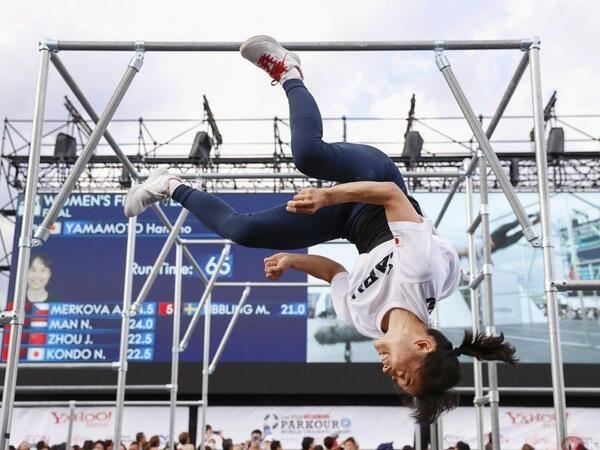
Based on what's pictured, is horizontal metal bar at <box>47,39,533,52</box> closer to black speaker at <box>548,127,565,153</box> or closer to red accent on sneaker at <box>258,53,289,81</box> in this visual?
red accent on sneaker at <box>258,53,289,81</box>

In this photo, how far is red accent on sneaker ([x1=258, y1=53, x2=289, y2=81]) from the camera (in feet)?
10.3

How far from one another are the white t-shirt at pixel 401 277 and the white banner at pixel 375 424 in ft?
31.8

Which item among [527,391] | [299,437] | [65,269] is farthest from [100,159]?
[527,391]

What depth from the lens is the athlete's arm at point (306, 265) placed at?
10.9 feet

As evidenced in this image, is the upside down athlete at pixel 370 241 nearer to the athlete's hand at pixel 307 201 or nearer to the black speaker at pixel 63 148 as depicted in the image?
the athlete's hand at pixel 307 201

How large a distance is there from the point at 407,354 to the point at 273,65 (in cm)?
134

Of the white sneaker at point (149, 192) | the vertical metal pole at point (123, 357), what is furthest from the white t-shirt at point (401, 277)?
the vertical metal pole at point (123, 357)

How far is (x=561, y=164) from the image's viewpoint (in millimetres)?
14609

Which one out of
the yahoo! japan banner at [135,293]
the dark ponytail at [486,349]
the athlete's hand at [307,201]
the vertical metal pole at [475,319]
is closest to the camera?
the athlete's hand at [307,201]

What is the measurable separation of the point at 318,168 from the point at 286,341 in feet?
33.7

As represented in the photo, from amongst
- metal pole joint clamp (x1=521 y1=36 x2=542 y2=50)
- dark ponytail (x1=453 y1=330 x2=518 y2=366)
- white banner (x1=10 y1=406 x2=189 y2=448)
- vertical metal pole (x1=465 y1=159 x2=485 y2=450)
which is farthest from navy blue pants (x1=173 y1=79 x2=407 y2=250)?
white banner (x1=10 y1=406 x2=189 y2=448)

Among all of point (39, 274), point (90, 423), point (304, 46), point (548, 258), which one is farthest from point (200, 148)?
point (548, 258)

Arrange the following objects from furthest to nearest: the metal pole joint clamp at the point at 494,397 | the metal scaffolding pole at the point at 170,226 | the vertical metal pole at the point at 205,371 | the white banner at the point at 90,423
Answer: the white banner at the point at 90,423 < the vertical metal pole at the point at 205,371 < the metal scaffolding pole at the point at 170,226 < the metal pole joint clamp at the point at 494,397

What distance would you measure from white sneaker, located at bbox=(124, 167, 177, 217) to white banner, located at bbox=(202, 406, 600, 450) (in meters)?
9.53
